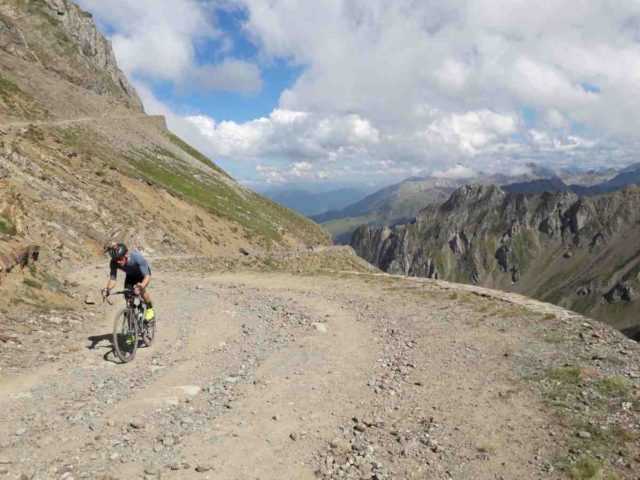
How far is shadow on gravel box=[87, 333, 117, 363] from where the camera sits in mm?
14953

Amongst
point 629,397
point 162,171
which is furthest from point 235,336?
point 162,171

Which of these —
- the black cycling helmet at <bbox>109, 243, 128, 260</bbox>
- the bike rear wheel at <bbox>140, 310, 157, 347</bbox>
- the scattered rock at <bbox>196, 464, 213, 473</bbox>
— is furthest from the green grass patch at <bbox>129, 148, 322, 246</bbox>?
the scattered rock at <bbox>196, 464, 213, 473</bbox>

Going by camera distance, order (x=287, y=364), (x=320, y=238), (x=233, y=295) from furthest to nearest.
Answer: (x=320, y=238), (x=233, y=295), (x=287, y=364)

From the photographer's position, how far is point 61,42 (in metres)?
139

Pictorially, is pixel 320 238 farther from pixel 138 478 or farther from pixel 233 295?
pixel 138 478

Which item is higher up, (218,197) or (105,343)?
(218,197)

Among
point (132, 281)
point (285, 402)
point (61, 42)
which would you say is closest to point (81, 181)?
point (132, 281)

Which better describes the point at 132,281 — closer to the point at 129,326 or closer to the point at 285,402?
the point at 129,326

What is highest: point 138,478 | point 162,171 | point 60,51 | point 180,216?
point 60,51

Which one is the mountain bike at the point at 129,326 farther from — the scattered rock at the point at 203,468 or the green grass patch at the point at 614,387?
the green grass patch at the point at 614,387

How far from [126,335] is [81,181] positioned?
40.9 m

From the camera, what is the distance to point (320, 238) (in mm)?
115625

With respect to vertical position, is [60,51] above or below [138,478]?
above

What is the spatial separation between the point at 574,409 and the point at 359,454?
217 inches
